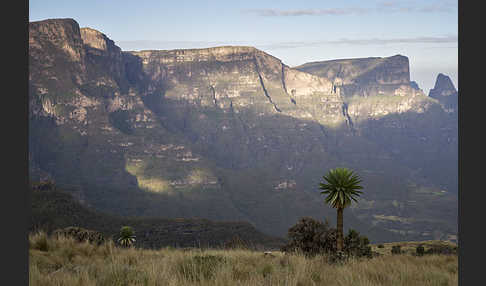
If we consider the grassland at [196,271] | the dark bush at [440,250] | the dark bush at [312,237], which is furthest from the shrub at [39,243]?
the dark bush at [440,250]

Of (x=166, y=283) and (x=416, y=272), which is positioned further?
(x=416, y=272)

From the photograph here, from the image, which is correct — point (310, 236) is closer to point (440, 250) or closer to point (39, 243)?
point (39, 243)

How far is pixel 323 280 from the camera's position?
9.32m

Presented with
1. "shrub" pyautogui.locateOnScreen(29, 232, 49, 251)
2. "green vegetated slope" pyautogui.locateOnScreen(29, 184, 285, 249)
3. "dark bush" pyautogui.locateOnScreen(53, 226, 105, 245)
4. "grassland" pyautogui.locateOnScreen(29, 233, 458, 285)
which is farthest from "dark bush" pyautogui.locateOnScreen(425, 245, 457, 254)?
"green vegetated slope" pyautogui.locateOnScreen(29, 184, 285, 249)

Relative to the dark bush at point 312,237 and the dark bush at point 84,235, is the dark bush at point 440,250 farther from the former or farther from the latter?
the dark bush at point 84,235

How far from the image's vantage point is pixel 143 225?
377 feet

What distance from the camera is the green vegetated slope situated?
102062 mm

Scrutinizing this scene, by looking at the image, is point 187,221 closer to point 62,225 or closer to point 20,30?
point 62,225

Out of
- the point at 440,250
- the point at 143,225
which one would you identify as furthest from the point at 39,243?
the point at 143,225

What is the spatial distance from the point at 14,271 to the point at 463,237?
5.55m

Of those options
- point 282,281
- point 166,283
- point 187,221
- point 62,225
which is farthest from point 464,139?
point 187,221

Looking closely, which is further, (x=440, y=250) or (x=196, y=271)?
(x=440, y=250)

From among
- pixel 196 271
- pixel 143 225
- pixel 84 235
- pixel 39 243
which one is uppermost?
pixel 196 271

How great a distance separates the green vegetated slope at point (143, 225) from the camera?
10206cm
